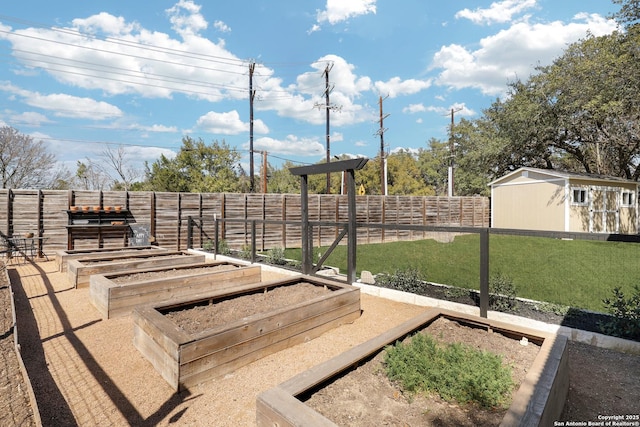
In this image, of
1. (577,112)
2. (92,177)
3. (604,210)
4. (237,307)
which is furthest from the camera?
(92,177)

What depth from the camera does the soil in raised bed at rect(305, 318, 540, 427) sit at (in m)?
1.60

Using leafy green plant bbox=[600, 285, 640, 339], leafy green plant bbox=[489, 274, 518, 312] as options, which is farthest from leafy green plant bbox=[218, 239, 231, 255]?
leafy green plant bbox=[600, 285, 640, 339]

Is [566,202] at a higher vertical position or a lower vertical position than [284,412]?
higher

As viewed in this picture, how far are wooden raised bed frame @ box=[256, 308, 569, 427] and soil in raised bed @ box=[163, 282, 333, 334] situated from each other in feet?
3.97

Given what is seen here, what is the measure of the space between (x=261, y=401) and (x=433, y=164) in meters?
39.1

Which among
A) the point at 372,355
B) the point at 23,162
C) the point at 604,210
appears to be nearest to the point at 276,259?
the point at 372,355

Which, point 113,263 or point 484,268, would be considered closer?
point 484,268

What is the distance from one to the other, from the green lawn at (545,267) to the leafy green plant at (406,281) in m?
0.35

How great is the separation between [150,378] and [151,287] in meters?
1.94

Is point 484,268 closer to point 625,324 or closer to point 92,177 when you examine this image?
point 625,324

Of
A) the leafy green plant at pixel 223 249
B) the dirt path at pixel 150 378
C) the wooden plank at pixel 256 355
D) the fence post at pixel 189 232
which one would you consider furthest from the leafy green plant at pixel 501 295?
the fence post at pixel 189 232

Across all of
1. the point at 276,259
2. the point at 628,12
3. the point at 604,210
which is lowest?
the point at 276,259

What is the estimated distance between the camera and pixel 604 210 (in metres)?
13.0

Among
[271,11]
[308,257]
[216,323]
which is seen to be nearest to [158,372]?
[216,323]
